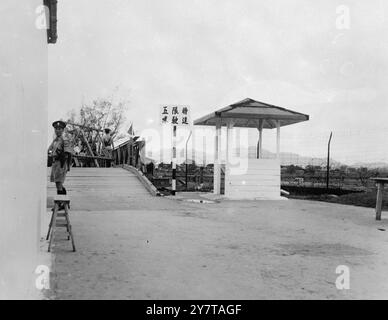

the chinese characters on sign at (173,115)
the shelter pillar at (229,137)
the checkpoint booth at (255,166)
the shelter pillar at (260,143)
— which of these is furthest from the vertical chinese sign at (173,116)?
the shelter pillar at (260,143)

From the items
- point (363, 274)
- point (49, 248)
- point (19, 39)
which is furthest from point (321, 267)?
point (19, 39)

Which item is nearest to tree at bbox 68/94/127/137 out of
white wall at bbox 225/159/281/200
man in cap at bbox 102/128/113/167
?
man in cap at bbox 102/128/113/167

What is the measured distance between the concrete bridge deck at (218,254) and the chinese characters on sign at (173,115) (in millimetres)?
5219

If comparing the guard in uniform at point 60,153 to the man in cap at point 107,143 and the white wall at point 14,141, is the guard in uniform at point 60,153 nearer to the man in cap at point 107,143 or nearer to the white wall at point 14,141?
the white wall at point 14,141

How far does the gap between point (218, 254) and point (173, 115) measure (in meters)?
9.98

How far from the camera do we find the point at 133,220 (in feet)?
27.2

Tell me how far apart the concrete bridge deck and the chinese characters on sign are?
5219mm

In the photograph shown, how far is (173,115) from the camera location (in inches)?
590

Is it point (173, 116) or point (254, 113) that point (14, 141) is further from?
point (173, 116)

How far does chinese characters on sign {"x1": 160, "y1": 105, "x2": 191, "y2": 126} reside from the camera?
15.0 meters

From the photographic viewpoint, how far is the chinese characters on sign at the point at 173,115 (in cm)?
1497

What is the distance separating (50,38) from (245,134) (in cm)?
877

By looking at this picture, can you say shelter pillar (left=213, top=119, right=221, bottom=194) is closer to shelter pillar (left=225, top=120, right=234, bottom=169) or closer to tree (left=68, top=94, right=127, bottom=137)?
shelter pillar (left=225, top=120, right=234, bottom=169)
